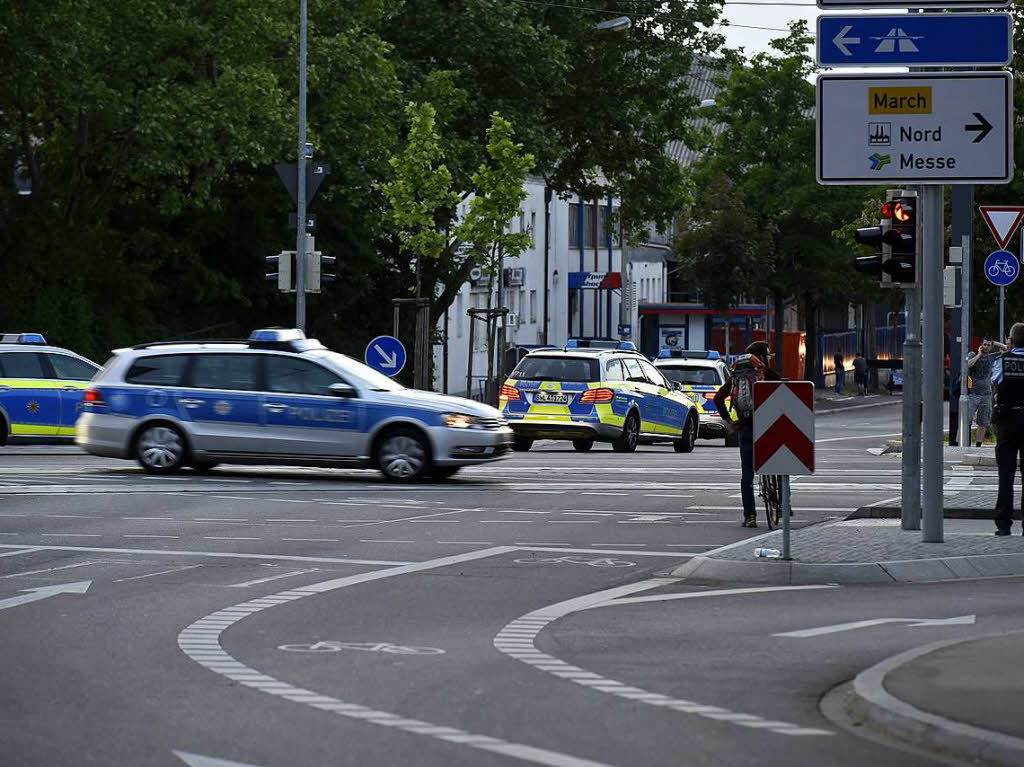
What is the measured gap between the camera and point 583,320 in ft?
273

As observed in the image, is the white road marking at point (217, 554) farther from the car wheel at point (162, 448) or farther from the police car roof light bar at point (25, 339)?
the police car roof light bar at point (25, 339)

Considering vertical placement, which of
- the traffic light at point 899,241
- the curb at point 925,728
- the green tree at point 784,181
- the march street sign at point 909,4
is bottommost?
the curb at point 925,728

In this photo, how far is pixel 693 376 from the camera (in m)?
40.9

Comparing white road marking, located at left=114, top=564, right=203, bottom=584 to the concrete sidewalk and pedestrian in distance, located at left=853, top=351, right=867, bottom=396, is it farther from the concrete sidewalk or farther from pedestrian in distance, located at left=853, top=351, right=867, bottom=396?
pedestrian in distance, located at left=853, top=351, right=867, bottom=396

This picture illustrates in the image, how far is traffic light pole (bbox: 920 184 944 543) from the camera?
1577 centimetres

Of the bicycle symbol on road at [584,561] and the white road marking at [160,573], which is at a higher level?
the white road marking at [160,573]

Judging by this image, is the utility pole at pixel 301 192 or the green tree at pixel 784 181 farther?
the green tree at pixel 784 181

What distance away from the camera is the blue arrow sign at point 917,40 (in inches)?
615

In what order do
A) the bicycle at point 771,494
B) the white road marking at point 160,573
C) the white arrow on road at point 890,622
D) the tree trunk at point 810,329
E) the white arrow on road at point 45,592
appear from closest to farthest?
the white arrow on road at point 890,622 < the white arrow on road at point 45,592 < the white road marking at point 160,573 < the bicycle at point 771,494 < the tree trunk at point 810,329

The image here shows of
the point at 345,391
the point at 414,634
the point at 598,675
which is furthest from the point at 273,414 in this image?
the point at 598,675

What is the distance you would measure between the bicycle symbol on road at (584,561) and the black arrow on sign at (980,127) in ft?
13.9

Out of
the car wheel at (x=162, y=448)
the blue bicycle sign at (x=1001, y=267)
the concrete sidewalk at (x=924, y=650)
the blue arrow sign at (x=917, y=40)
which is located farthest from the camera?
the blue bicycle sign at (x=1001, y=267)

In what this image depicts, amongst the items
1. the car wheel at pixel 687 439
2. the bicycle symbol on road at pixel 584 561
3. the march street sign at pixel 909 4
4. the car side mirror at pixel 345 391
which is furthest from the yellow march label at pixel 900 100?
the car wheel at pixel 687 439

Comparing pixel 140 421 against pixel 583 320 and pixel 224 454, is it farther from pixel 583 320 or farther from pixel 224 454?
pixel 583 320
